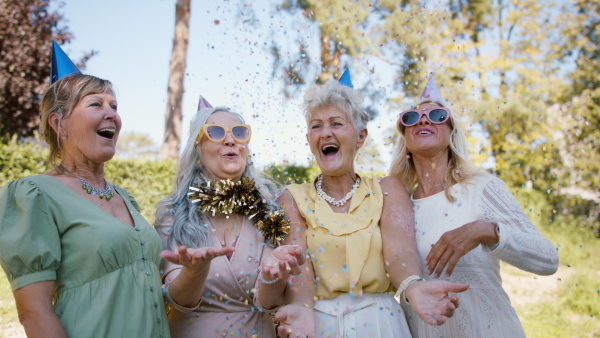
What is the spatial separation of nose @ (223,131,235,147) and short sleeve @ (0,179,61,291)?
3.51ft

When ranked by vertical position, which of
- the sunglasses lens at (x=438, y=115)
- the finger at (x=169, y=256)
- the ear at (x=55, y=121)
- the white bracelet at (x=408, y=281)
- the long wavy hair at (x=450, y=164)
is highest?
the sunglasses lens at (x=438, y=115)

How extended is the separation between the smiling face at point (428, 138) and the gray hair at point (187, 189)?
0.96 meters

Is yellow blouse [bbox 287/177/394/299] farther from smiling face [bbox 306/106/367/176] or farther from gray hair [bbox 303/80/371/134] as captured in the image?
gray hair [bbox 303/80/371/134]

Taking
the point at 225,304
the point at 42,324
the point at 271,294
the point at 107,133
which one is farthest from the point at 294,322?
the point at 107,133

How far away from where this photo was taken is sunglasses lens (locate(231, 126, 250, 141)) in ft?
9.46

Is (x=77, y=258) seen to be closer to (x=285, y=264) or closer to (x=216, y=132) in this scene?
(x=285, y=264)

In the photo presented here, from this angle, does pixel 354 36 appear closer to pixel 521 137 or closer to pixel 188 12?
pixel 188 12

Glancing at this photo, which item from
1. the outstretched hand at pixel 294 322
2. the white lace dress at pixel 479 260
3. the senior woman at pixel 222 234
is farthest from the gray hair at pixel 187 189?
the white lace dress at pixel 479 260

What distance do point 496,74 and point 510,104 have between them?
51.0 inches

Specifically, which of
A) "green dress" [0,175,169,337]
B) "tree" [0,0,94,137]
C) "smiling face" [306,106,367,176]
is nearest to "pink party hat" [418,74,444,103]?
"smiling face" [306,106,367,176]

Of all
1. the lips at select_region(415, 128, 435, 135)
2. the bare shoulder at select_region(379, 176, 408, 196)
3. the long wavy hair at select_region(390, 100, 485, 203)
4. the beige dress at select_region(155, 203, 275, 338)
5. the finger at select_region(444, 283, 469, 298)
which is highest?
the lips at select_region(415, 128, 435, 135)

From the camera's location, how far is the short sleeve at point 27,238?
1941 mm

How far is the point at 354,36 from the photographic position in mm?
11102

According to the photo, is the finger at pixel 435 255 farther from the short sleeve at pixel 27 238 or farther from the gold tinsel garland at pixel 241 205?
the short sleeve at pixel 27 238
